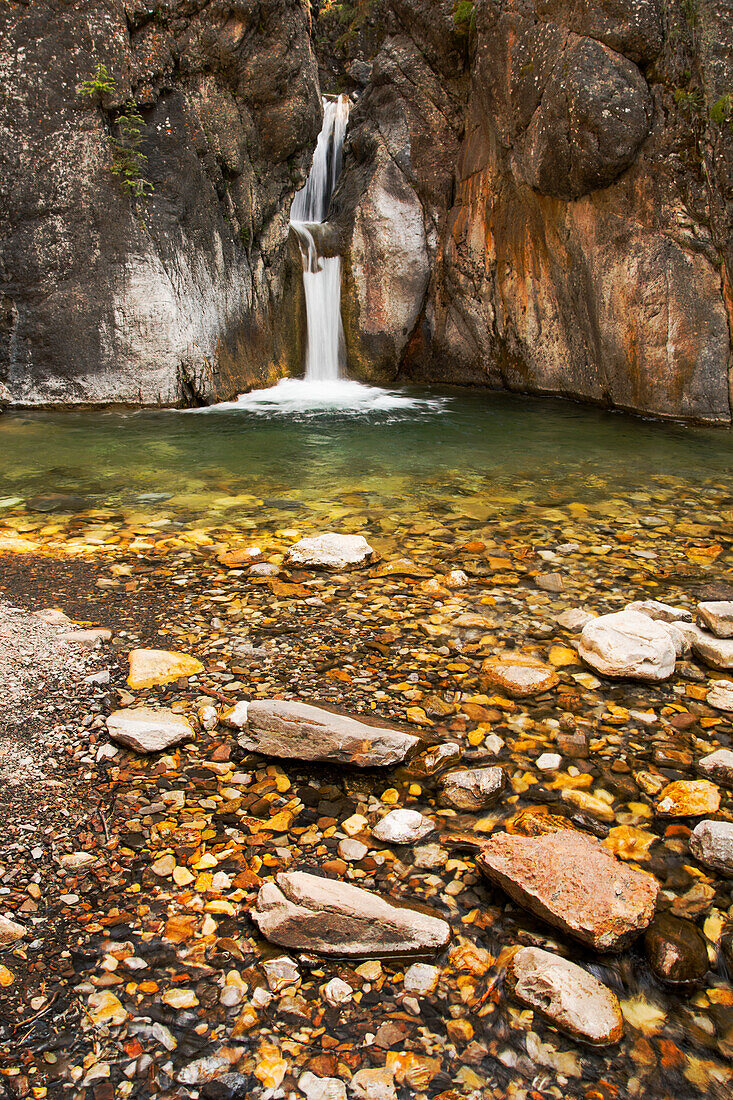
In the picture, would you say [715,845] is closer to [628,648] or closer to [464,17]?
[628,648]

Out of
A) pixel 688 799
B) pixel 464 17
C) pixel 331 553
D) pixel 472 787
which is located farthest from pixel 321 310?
pixel 688 799

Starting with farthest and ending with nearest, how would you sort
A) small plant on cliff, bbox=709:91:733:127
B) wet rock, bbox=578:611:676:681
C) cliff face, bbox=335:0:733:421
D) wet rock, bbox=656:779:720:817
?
cliff face, bbox=335:0:733:421, small plant on cliff, bbox=709:91:733:127, wet rock, bbox=578:611:676:681, wet rock, bbox=656:779:720:817

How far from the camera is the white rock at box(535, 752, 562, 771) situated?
242 cm

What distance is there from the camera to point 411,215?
1268 centimetres

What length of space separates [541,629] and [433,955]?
1.88m

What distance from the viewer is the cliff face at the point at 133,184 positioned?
27.1ft

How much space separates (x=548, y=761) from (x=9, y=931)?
1.66 metres

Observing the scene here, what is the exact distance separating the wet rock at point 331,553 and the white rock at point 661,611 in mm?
1480

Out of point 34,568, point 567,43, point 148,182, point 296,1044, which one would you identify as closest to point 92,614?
point 34,568

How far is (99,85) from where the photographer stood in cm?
817

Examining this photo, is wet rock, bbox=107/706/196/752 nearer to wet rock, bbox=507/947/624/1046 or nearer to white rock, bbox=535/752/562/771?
white rock, bbox=535/752/562/771

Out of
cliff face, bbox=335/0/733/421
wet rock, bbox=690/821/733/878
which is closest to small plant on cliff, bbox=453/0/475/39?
cliff face, bbox=335/0/733/421

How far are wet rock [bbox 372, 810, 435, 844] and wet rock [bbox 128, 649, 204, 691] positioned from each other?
3.69ft

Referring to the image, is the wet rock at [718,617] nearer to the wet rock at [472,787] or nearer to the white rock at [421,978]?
the wet rock at [472,787]
